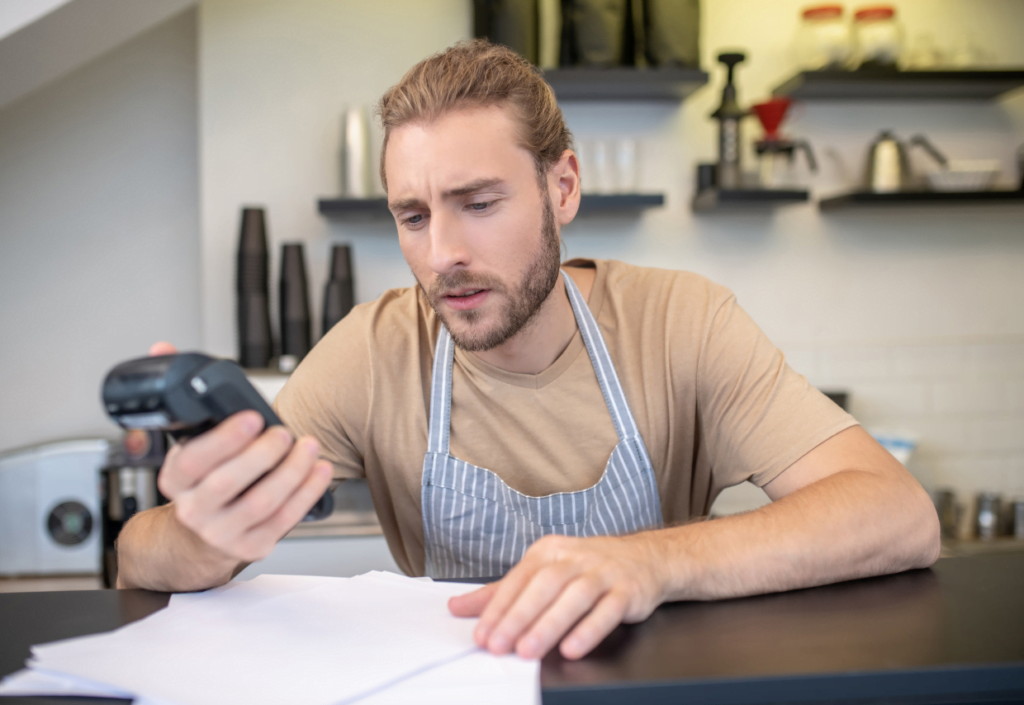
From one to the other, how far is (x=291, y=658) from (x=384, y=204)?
1982 mm

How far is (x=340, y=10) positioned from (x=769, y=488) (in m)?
2.26

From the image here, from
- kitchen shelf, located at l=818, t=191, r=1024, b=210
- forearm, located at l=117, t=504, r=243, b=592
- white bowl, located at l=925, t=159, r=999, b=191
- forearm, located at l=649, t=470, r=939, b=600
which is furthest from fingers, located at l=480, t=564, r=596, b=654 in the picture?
white bowl, located at l=925, t=159, r=999, b=191

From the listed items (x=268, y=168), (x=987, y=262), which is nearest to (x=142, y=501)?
(x=268, y=168)

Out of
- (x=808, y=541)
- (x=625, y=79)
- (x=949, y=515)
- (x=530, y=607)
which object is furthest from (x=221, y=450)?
(x=949, y=515)

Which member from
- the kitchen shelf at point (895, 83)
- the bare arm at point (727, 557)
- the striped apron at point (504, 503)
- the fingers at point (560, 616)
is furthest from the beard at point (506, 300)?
the kitchen shelf at point (895, 83)

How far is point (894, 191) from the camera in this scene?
8.98ft

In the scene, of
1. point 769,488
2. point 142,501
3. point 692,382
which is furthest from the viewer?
point 142,501

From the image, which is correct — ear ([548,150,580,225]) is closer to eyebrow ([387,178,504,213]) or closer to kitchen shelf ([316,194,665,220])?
eyebrow ([387,178,504,213])

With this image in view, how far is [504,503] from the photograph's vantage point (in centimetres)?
124

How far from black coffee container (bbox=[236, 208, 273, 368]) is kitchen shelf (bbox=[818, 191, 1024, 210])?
1.90 metres

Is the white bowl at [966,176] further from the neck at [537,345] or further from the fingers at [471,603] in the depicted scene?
the fingers at [471,603]

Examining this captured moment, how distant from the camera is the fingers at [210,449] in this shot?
2.34 ft

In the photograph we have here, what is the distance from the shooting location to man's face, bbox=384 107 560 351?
1.17 metres

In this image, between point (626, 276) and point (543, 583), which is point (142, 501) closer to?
point (626, 276)
